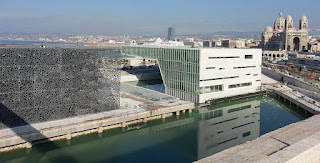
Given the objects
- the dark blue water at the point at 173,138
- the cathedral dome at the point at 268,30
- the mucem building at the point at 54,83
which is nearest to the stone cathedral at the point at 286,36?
the cathedral dome at the point at 268,30

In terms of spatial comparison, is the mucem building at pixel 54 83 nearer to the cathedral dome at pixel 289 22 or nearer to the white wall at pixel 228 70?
the white wall at pixel 228 70

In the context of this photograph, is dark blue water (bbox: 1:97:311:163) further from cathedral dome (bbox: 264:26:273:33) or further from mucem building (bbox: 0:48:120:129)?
cathedral dome (bbox: 264:26:273:33)

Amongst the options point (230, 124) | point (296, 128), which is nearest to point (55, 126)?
point (230, 124)

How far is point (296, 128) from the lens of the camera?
25.5 m

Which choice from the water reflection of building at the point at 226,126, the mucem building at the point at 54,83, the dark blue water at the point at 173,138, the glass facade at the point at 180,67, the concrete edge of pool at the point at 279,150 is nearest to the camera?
the concrete edge of pool at the point at 279,150

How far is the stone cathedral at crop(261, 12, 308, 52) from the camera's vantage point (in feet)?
451

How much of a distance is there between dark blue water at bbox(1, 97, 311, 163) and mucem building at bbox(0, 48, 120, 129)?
12.0ft

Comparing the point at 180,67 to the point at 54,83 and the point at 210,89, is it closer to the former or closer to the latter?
the point at 210,89

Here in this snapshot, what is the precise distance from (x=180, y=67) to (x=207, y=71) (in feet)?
13.0

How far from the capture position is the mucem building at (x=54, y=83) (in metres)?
25.4

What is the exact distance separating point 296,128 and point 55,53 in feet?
73.7

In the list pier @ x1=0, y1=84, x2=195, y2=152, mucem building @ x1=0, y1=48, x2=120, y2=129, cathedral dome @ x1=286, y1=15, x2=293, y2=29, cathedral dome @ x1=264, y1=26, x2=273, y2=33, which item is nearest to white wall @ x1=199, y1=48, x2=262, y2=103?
pier @ x1=0, y1=84, x2=195, y2=152

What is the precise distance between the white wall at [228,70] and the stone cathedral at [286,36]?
103 meters

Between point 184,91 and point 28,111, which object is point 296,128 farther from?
point 28,111
